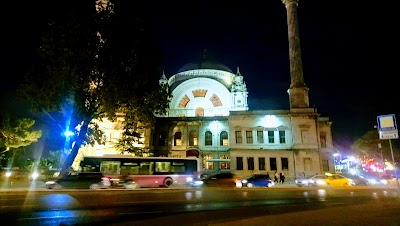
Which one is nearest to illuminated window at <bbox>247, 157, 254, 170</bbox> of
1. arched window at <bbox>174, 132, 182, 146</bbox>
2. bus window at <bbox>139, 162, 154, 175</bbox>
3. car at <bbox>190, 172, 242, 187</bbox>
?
arched window at <bbox>174, 132, 182, 146</bbox>

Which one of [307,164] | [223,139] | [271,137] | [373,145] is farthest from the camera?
[373,145]

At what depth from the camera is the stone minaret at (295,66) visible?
3872 cm

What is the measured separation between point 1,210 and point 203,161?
30.8 metres

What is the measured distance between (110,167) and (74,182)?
3271 millimetres

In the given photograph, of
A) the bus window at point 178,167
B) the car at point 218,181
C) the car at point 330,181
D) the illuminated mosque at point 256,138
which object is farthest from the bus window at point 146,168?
the car at point 330,181

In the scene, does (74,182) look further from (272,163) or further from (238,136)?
(272,163)

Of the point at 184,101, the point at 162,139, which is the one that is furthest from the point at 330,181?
the point at 184,101

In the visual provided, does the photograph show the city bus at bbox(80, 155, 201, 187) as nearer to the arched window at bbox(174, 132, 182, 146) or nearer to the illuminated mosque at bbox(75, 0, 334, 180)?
the illuminated mosque at bbox(75, 0, 334, 180)

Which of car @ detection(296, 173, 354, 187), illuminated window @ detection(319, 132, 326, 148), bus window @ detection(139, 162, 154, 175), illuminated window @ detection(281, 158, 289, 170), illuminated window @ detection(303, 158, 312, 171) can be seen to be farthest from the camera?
illuminated window @ detection(319, 132, 326, 148)

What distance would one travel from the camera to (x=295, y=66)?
4003cm

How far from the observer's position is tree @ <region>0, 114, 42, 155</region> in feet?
97.2

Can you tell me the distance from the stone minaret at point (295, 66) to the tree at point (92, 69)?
2128cm

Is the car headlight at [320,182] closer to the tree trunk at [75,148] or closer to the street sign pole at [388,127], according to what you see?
the street sign pole at [388,127]

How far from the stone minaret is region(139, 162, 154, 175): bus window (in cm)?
2182
